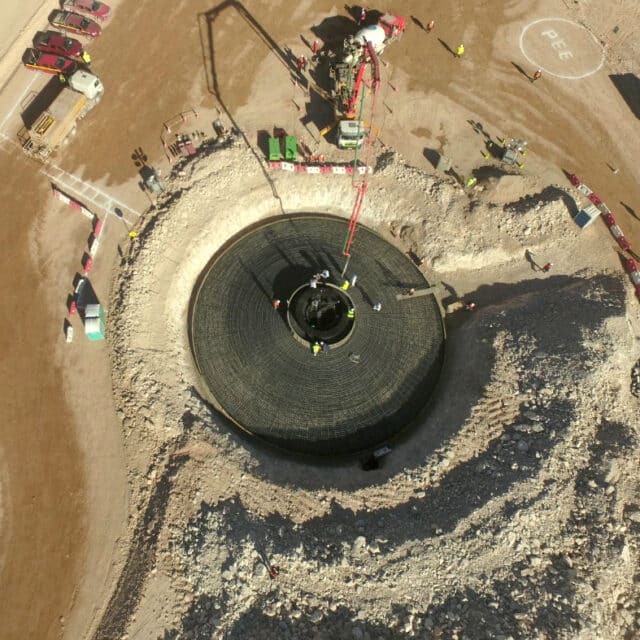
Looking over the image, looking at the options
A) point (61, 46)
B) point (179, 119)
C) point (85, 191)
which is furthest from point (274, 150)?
point (61, 46)

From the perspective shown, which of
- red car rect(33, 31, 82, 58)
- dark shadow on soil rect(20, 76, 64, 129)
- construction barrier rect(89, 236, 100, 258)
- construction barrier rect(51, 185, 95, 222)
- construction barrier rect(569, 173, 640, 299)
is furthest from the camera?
A: red car rect(33, 31, 82, 58)

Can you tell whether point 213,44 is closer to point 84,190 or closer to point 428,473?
point 84,190

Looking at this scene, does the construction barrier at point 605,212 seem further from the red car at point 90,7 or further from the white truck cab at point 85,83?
the red car at point 90,7

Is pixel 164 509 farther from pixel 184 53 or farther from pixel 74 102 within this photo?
pixel 184 53

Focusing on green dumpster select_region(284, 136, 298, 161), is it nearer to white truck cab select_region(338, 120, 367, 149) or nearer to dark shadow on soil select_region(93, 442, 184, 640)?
white truck cab select_region(338, 120, 367, 149)

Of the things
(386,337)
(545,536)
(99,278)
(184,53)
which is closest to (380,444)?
(386,337)

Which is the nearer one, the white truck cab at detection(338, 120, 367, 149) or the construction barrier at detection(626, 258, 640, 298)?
the construction barrier at detection(626, 258, 640, 298)

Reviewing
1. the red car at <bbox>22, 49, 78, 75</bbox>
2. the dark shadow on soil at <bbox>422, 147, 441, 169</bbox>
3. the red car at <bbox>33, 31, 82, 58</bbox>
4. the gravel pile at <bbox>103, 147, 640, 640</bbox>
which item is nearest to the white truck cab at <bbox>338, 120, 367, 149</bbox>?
the gravel pile at <bbox>103, 147, 640, 640</bbox>
